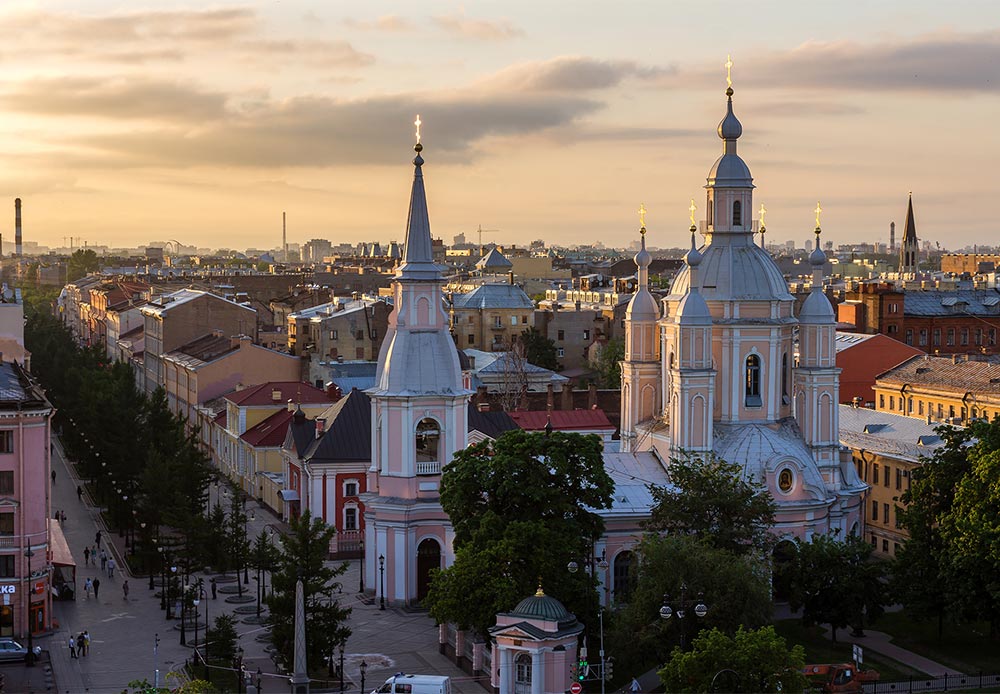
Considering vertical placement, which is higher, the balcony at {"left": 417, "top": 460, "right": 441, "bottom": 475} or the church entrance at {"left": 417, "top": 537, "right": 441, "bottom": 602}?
the balcony at {"left": 417, "top": 460, "right": 441, "bottom": 475}

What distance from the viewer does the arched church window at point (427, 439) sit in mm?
64000

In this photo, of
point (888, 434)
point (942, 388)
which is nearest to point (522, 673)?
point (888, 434)

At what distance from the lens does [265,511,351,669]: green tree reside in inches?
2002


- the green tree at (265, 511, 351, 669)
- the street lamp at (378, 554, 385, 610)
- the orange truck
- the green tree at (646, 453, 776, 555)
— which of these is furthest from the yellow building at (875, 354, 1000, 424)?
Answer: the green tree at (265, 511, 351, 669)

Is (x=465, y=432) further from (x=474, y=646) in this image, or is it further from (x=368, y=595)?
(x=474, y=646)

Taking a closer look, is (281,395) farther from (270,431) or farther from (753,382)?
(753,382)

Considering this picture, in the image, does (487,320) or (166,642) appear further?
(487,320)

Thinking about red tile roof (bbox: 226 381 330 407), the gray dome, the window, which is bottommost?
the window

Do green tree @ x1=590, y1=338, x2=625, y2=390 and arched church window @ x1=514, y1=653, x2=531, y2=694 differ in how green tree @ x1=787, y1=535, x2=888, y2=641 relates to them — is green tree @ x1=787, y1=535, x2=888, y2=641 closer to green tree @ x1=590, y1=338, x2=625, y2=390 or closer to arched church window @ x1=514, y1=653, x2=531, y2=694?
arched church window @ x1=514, y1=653, x2=531, y2=694

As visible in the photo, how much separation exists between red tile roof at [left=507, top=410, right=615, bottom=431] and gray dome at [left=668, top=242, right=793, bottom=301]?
24.1 metres

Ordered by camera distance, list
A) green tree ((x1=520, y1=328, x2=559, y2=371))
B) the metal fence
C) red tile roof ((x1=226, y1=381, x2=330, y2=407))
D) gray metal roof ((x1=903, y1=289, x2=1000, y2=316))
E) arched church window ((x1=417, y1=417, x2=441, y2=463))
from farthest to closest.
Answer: green tree ((x1=520, y1=328, x2=559, y2=371)) → gray metal roof ((x1=903, y1=289, x2=1000, y2=316)) → red tile roof ((x1=226, y1=381, x2=330, y2=407)) → arched church window ((x1=417, y1=417, x2=441, y2=463)) → the metal fence

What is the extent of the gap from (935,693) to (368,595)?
23.7 meters

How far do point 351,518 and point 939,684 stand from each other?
32.0 meters

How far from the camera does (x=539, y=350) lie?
137 metres
